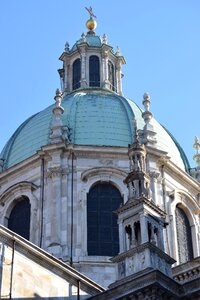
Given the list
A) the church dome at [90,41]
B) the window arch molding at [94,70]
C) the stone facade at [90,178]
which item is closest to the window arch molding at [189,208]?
the stone facade at [90,178]

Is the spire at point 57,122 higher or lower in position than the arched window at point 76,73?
lower

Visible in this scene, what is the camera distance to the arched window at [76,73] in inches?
1859

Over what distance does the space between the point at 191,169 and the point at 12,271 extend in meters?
20.1

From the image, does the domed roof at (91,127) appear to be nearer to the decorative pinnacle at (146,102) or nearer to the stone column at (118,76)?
the decorative pinnacle at (146,102)

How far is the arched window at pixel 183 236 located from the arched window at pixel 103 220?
3415 millimetres

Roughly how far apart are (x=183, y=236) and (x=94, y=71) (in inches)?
530

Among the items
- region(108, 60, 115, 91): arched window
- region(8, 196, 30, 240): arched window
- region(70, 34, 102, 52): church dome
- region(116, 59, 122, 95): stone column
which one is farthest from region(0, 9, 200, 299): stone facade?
region(70, 34, 102, 52): church dome

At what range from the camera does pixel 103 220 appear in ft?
121

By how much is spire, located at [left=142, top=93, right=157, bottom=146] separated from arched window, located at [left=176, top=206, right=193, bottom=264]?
3810 millimetres

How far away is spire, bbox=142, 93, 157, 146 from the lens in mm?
40228

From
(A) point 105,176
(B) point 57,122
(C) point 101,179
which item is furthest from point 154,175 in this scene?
(B) point 57,122

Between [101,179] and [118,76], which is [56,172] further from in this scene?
[118,76]

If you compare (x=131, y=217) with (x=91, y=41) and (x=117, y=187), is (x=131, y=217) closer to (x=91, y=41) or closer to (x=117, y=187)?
(x=117, y=187)

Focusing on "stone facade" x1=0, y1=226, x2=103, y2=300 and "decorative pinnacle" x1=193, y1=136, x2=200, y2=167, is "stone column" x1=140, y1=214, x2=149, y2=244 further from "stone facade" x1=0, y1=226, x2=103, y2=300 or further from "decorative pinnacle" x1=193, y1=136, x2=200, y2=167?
"decorative pinnacle" x1=193, y1=136, x2=200, y2=167
